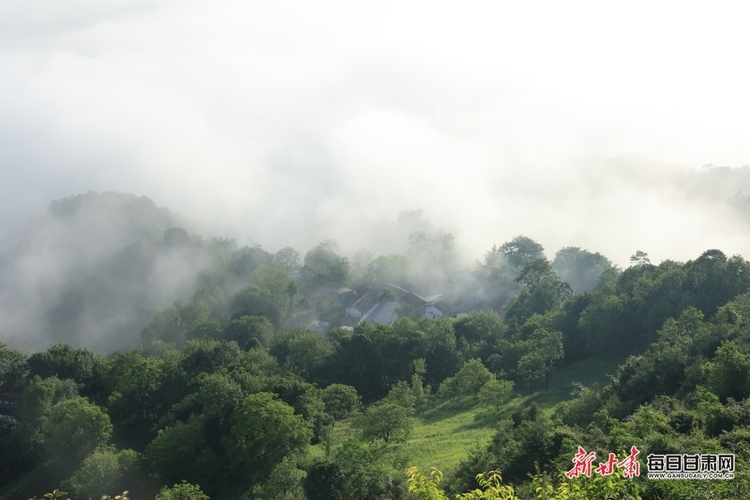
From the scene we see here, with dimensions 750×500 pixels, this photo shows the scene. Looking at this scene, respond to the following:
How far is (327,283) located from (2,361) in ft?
150

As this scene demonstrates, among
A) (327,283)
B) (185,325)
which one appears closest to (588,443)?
(185,325)

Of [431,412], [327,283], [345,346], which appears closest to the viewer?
[431,412]

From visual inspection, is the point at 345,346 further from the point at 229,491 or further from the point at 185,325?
the point at 185,325

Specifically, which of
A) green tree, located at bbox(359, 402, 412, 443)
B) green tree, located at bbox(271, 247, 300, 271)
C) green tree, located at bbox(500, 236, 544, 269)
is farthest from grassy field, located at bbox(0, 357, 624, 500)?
green tree, located at bbox(271, 247, 300, 271)

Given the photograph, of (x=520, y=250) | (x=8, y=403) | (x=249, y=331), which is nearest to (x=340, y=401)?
(x=249, y=331)

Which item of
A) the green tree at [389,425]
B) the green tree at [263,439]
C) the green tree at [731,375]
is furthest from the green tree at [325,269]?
the green tree at [731,375]

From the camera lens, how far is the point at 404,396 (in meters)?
43.5

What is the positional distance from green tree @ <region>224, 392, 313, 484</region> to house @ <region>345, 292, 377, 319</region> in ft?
144

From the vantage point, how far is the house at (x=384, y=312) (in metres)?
77.6

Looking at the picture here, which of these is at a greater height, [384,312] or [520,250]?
[520,250]

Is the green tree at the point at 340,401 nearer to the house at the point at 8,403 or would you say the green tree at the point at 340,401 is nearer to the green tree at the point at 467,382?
the green tree at the point at 467,382

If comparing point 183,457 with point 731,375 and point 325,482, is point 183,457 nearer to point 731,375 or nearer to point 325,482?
point 325,482

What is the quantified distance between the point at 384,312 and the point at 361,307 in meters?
3.88

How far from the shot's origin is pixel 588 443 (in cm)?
2442
